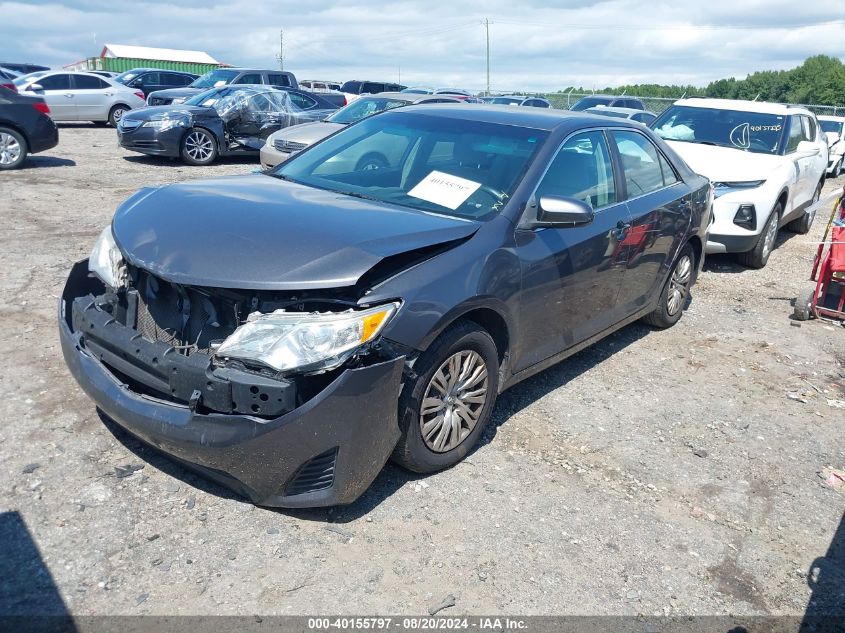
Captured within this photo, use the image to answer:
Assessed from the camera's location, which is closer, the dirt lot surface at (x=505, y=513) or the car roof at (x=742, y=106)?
the dirt lot surface at (x=505, y=513)

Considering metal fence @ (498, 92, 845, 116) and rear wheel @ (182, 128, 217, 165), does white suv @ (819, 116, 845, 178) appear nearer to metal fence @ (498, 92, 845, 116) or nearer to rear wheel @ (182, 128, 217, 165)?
metal fence @ (498, 92, 845, 116)

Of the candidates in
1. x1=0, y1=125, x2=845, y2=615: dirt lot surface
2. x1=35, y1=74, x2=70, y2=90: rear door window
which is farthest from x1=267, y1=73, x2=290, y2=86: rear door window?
x1=0, y1=125, x2=845, y2=615: dirt lot surface

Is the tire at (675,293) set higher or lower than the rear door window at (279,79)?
lower

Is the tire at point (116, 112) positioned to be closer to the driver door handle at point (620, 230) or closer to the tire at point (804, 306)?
the tire at point (804, 306)

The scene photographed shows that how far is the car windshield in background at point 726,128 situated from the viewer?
30.7 feet

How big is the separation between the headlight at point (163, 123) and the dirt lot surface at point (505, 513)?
8.54 metres

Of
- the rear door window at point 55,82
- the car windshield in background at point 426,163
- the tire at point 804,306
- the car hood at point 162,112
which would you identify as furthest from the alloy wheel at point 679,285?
the rear door window at point 55,82

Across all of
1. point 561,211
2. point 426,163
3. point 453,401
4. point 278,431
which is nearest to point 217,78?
point 426,163

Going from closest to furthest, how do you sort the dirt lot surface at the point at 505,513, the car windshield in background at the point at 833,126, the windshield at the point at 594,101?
1. the dirt lot surface at the point at 505,513
2. the car windshield in background at the point at 833,126
3. the windshield at the point at 594,101

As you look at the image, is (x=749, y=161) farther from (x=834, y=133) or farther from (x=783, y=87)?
(x=783, y=87)

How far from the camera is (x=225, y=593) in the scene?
111 inches

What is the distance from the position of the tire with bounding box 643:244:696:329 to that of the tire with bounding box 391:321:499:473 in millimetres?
2626

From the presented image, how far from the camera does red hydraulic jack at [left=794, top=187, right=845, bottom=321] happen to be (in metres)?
6.44

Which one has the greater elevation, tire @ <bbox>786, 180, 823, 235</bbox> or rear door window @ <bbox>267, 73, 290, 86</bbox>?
rear door window @ <bbox>267, 73, 290, 86</bbox>
